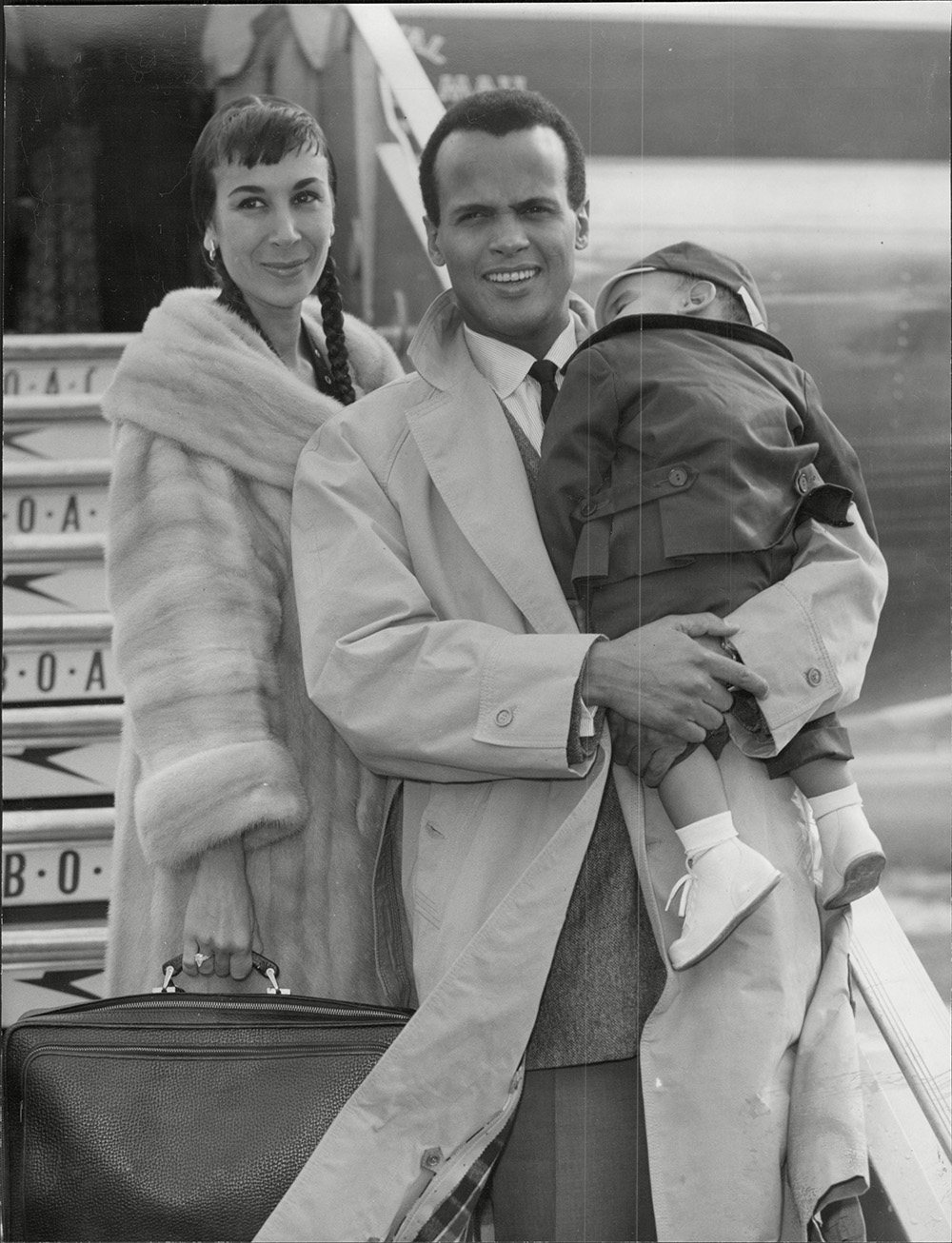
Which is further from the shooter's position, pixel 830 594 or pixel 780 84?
pixel 780 84

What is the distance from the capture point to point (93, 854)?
302cm

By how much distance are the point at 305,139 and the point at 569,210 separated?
54cm

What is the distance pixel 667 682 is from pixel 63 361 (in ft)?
4.47

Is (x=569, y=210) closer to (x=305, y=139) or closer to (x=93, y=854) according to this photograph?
(x=305, y=139)

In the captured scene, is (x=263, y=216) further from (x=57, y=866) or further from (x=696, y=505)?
(x=57, y=866)

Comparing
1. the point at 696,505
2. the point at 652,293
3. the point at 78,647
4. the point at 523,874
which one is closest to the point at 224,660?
the point at 78,647

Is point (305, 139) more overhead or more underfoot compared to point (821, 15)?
more underfoot

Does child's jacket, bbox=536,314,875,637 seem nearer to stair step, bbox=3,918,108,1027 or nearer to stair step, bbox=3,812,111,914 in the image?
stair step, bbox=3,812,111,914

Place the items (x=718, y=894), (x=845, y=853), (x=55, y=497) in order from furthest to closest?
(x=55, y=497)
(x=845, y=853)
(x=718, y=894)

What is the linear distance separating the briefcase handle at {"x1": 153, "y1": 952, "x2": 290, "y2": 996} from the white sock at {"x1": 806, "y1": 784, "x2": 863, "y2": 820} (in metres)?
1.01

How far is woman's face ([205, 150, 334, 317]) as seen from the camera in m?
2.98

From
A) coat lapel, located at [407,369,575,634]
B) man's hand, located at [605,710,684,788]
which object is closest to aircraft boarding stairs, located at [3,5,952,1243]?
coat lapel, located at [407,369,575,634]

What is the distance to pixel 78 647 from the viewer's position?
304cm

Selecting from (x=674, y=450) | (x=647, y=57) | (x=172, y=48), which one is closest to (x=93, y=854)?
(x=674, y=450)
